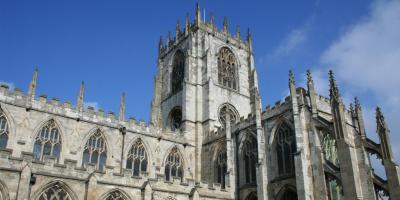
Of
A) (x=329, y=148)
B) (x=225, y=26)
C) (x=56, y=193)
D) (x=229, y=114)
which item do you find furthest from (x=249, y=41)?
(x=56, y=193)

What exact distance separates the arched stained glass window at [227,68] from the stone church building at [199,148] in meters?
0.47

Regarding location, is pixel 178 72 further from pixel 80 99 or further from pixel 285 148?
pixel 285 148

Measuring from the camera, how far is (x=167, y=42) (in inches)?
1667

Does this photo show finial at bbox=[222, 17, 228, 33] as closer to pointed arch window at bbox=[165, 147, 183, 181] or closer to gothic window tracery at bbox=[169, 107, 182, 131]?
gothic window tracery at bbox=[169, 107, 182, 131]

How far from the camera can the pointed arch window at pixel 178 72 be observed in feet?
125

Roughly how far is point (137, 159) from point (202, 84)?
10.2 m

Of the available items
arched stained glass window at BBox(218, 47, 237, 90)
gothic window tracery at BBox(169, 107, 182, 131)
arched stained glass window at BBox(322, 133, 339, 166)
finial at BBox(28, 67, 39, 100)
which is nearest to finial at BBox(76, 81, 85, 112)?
finial at BBox(28, 67, 39, 100)

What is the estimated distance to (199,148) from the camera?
105ft

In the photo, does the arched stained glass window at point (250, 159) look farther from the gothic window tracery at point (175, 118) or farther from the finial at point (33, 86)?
the finial at point (33, 86)

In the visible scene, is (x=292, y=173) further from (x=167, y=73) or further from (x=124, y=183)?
(x=167, y=73)

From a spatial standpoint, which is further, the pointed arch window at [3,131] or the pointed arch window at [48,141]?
the pointed arch window at [48,141]

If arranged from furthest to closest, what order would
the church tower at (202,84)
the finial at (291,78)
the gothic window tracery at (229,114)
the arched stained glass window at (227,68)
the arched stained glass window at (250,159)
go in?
the arched stained glass window at (227,68), the gothic window tracery at (229,114), the church tower at (202,84), the arched stained glass window at (250,159), the finial at (291,78)

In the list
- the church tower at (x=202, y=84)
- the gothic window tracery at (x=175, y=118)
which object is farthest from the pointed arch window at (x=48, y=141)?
the gothic window tracery at (x=175, y=118)

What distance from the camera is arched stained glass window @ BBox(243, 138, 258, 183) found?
88.1 ft
